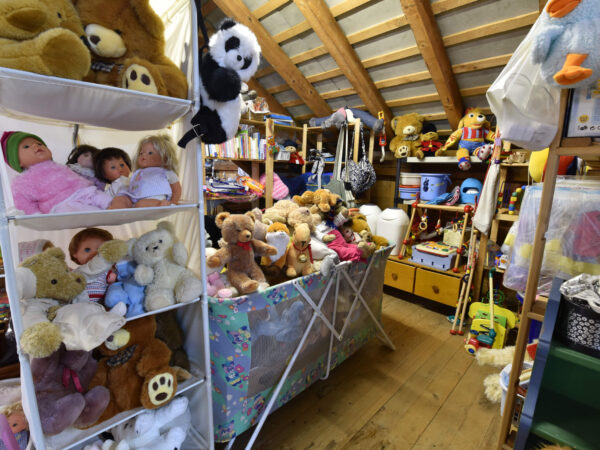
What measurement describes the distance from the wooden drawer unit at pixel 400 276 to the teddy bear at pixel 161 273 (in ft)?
7.13

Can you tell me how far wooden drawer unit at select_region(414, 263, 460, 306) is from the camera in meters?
2.51

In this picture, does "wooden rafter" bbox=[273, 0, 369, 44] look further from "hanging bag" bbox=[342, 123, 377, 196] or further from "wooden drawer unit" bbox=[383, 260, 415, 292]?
"wooden drawer unit" bbox=[383, 260, 415, 292]

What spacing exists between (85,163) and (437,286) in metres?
2.65

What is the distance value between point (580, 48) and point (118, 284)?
59.7 inches

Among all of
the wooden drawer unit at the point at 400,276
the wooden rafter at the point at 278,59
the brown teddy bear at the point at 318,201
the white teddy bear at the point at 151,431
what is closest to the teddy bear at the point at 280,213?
the brown teddy bear at the point at 318,201

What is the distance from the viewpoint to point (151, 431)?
1036 mm

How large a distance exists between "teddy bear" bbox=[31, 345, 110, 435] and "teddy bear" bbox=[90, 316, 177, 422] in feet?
0.14

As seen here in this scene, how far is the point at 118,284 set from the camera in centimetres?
99

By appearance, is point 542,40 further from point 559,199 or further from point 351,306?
point 351,306

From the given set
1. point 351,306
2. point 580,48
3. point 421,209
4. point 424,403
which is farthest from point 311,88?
point 424,403

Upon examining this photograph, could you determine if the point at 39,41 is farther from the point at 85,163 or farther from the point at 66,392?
the point at 66,392

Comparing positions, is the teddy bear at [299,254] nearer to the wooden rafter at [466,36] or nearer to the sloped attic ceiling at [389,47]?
the sloped attic ceiling at [389,47]

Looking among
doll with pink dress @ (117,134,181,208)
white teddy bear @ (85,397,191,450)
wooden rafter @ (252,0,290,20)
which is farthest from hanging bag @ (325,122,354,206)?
white teddy bear @ (85,397,191,450)

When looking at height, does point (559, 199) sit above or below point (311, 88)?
below
